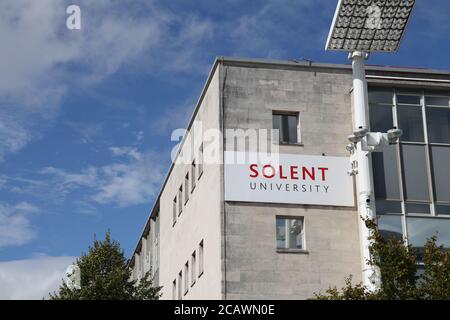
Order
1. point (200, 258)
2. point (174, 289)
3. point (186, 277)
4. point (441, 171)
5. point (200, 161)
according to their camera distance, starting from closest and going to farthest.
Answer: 1. point (441, 171)
2. point (200, 258)
3. point (200, 161)
4. point (186, 277)
5. point (174, 289)

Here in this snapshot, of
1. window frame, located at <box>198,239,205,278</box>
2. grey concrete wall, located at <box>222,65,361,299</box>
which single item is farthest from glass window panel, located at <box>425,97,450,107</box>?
window frame, located at <box>198,239,205,278</box>

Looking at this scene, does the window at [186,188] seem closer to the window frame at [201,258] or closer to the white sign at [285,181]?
the window frame at [201,258]

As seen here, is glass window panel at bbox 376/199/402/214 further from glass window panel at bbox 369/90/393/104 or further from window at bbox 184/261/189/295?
window at bbox 184/261/189/295

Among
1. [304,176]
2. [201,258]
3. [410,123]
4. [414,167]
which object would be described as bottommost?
[201,258]

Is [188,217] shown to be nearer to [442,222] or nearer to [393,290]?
[442,222]

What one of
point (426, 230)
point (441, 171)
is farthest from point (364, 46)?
point (426, 230)

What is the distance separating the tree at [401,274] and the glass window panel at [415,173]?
678 cm

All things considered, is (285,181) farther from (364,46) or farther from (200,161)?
(200,161)

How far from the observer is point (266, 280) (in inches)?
1228

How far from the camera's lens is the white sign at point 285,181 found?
32188mm

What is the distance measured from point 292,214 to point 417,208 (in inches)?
188

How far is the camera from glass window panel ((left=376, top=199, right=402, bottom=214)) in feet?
106

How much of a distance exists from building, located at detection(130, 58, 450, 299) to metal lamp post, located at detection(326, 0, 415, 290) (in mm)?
1364

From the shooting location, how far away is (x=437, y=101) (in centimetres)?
3441
